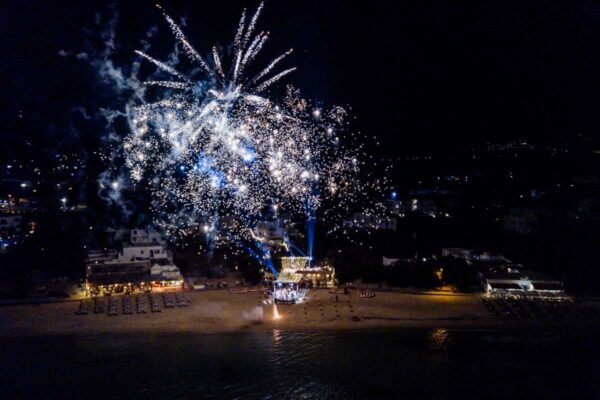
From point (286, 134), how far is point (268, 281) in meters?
5.85

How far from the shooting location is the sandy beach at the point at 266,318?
14.9 meters

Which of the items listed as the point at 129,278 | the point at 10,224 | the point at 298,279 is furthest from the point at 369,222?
the point at 10,224

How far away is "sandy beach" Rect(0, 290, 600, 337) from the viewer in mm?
14906

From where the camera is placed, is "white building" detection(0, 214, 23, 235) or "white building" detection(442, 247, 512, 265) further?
"white building" detection(0, 214, 23, 235)

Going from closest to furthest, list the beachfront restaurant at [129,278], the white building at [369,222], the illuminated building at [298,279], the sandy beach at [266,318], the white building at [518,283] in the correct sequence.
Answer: the sandy beach at [266,318]
the illuminated building at [298,279]
the beachfront restaurant at [129,278]
the white building at [518,283]
the white building at [369,222]

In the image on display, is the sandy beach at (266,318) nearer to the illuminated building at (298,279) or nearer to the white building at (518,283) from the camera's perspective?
the illuminated building at (298,279)

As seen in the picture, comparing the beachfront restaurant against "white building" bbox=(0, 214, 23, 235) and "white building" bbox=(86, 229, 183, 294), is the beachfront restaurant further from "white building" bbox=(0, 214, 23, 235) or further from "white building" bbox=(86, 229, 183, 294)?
"white building" bbox=(0, 214, 23, 235)

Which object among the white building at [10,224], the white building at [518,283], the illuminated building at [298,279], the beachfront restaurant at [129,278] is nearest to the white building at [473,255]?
the white building at [518,283]

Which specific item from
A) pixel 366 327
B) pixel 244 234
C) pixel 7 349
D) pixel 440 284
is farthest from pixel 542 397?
pixel 244 234

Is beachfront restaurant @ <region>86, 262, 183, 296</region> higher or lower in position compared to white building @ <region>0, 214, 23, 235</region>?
lower

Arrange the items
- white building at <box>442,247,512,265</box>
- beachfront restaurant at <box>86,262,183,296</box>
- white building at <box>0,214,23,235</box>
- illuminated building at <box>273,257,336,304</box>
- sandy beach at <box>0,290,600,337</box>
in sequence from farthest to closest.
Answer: white building at <box>0,214,23,235</box> < white building at <box>442,247,512,265</box> < beachfront restaurant at <box>86,262,183,296</box> < illuminated building at <box>273,257,336,304</box> < sandy beach at <box>0,290,600,337</box>

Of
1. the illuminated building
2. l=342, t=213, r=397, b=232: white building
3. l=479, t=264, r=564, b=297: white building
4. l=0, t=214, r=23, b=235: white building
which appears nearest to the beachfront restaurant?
the illuminated building

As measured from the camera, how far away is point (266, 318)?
51.4 feet

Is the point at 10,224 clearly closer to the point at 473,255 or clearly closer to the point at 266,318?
the point at 266,318
